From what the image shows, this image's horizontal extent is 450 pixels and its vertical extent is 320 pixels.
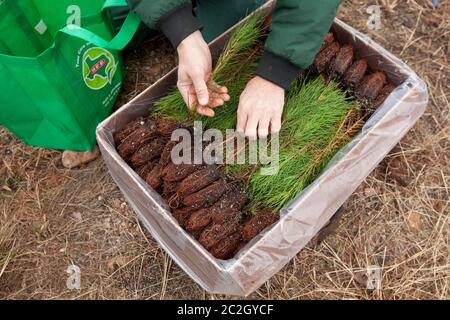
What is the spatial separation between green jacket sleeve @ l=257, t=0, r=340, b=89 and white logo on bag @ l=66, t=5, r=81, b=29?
71 cm

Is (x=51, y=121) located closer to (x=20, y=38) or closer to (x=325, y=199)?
(x=20, y=38)

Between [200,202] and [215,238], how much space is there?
0.12 meters

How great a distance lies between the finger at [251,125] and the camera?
1.28 meters

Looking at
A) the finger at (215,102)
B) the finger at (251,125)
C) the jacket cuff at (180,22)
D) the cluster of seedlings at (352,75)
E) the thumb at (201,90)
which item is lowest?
the cluster of seedlings at (352,75)

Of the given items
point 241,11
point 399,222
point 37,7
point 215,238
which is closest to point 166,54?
point 241,11

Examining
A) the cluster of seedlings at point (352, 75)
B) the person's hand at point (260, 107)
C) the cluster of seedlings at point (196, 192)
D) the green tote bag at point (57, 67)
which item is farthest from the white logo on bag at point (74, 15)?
the cluster of seedlings at point (352, 75)

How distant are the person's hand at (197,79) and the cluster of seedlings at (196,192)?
126mm

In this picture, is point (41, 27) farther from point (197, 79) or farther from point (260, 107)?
point (260, 107)

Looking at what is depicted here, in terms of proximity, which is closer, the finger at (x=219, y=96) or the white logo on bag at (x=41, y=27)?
the finger at (x=219, y=96)

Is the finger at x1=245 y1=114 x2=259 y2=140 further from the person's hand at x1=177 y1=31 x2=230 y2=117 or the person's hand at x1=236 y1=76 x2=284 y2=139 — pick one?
the person's hand at x1=177 y1=31 x2=230 y2=117

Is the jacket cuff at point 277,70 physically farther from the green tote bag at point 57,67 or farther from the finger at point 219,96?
the green tote bag at point 57,67

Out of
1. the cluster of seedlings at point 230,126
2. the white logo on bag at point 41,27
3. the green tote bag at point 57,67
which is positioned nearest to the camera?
the cluster of seedlings at point 230,126

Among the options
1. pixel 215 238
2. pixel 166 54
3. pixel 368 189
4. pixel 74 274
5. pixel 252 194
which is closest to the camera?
pixel 215 238

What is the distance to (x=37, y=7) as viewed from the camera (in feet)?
5.16
